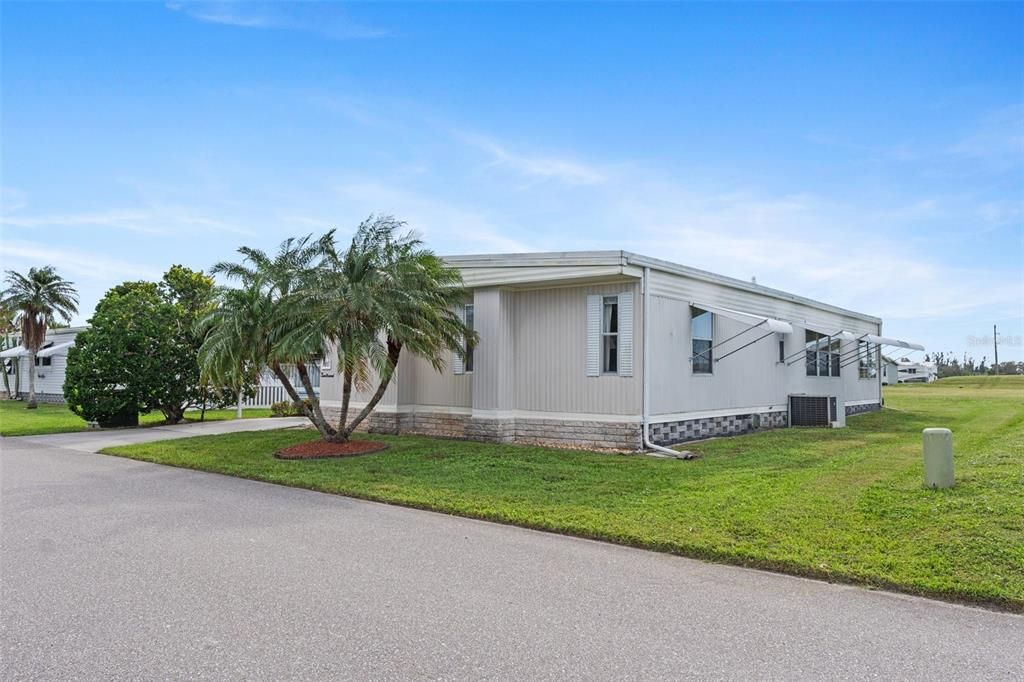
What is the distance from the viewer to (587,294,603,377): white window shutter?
12.2 metres

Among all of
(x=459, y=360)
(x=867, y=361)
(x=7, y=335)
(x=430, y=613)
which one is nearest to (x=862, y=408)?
(x=867, y=361)

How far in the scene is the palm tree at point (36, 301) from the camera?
2886 cm

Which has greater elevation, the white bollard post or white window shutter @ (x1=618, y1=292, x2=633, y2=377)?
white window shutter @ (x1=618, y1=292, x2=633, y2=377)

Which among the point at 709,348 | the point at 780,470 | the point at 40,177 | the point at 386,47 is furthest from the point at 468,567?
the point at 40,177

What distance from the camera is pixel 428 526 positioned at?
675cm

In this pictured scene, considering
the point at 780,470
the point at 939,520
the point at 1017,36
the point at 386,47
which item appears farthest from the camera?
the point at 386,47

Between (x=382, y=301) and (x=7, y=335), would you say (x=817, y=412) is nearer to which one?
(x=382, y=301)

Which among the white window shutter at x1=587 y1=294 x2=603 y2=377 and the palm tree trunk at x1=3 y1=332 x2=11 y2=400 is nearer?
the white window shutter at x1=587 y1=294 x2=603 y2=377

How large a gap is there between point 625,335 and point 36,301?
27329mm

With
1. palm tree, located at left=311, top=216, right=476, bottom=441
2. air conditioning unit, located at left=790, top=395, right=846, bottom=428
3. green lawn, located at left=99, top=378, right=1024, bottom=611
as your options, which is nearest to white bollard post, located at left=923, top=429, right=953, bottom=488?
green lawn, located at left=99, top=378, right=1024, bottom=611

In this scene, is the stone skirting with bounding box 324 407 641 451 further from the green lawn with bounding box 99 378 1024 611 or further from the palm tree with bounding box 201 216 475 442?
the palm tree with bounding box 201 216 475 442

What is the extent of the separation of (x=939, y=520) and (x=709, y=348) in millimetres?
7940

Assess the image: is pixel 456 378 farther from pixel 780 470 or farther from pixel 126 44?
pixel 126 44

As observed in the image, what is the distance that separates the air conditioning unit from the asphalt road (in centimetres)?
1189
